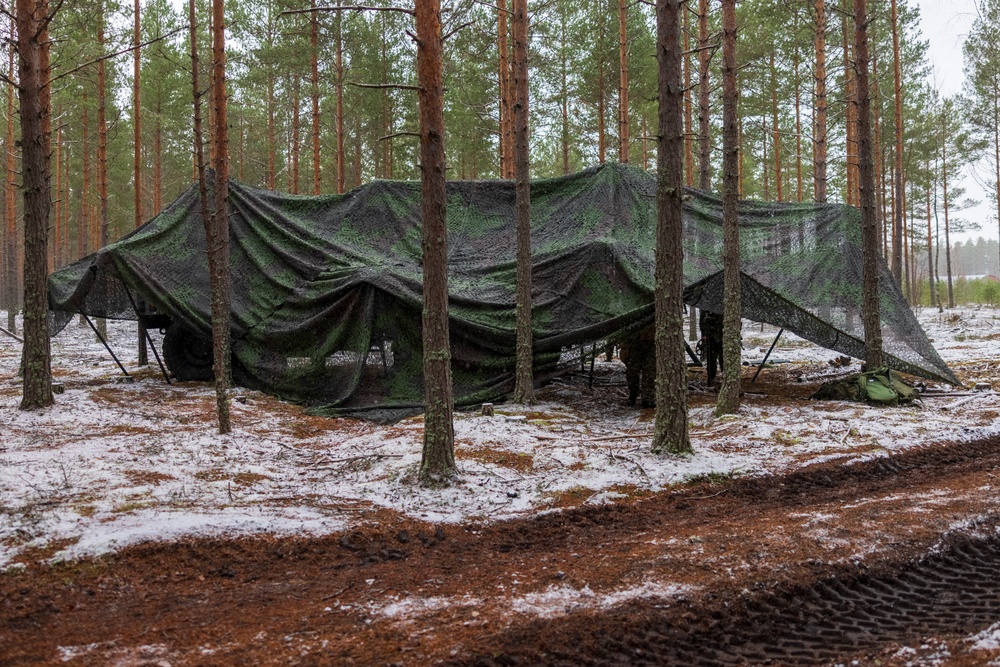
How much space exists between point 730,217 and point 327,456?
15.7 feet

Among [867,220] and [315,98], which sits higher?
[315,98]

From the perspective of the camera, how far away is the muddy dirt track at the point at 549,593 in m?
2.76

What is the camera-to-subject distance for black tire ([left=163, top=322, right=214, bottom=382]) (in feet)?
32.8

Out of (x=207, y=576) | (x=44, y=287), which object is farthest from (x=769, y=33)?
(x=207, y=576)

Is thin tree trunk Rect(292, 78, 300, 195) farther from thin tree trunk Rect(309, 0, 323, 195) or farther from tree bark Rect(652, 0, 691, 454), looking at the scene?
tree bark Rect(652, 0, 691, 454)

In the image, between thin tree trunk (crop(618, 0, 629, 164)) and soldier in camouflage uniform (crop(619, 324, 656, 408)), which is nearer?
soldier in camouflage uniform (crop(619, 324, 656, 408))

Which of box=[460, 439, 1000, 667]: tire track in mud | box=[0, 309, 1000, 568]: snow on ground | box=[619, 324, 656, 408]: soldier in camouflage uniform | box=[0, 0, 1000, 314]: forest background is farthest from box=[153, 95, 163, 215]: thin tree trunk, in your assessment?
box=[460, 439, 1000, 667]: tire track in mud

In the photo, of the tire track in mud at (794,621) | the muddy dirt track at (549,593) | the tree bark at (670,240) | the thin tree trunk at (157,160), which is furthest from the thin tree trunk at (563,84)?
the tire track in mud at (794,621)

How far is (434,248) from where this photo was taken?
4.94 m

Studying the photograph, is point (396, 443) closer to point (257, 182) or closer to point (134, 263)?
point (134, 263)

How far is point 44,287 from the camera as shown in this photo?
7.30m

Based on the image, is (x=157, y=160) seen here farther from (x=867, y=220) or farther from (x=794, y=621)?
(x=794, y=621)

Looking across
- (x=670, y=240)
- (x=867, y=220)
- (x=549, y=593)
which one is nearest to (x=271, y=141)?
(x=867, y=220)

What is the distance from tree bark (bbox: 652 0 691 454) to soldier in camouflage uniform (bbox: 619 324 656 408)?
2.36m
